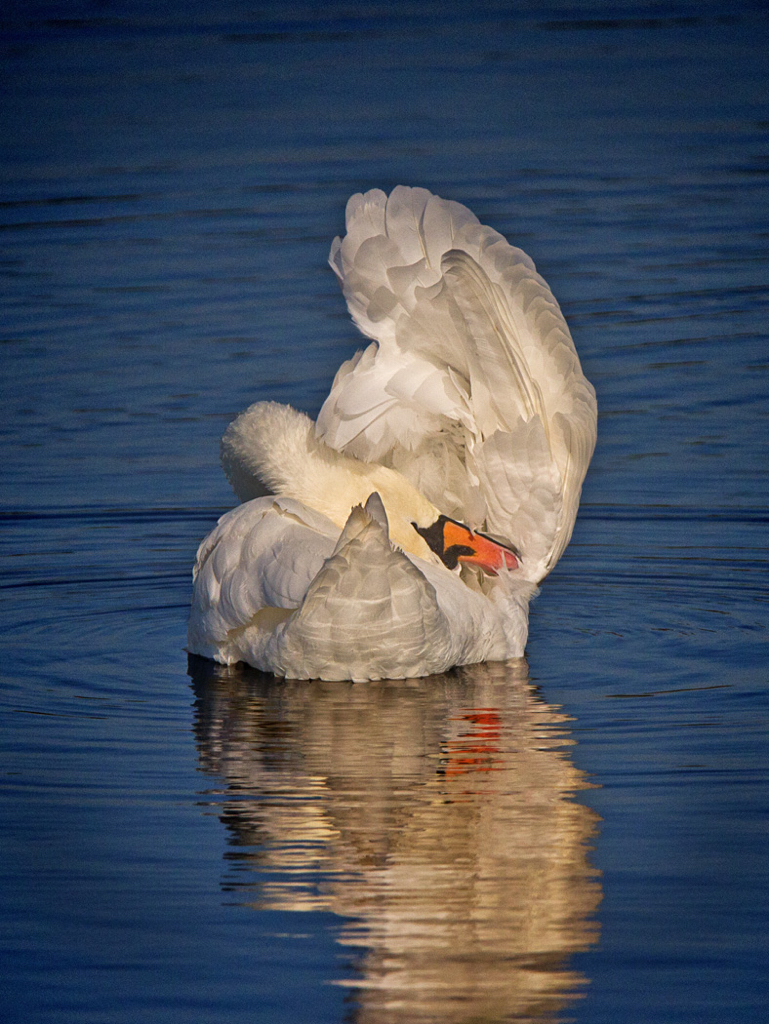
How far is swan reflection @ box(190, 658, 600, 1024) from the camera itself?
174 inches

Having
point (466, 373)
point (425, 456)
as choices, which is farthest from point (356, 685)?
point (466, 373)

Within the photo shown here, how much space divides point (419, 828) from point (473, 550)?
2.25 metres

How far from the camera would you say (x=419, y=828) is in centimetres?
543

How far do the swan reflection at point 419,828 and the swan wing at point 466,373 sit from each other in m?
0.82

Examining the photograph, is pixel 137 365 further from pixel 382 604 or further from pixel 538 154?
pixel 538 154

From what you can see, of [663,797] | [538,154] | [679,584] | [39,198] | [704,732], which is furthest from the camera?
[538,154]

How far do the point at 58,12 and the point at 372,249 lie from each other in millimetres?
22424

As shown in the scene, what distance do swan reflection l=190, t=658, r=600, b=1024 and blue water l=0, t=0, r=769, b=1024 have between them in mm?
15

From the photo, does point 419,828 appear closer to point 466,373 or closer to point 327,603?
point 327,603

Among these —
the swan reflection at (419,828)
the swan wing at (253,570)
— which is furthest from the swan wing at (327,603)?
the swan reflection at (419,828)

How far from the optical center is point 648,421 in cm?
1112

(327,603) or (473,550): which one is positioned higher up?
(473,550)

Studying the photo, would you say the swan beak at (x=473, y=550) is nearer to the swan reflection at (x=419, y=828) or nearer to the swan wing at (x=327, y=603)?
the swan wing at (x=327, y=603)

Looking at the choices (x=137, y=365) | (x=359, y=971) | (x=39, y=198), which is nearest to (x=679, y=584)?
(x=359, y=971)
